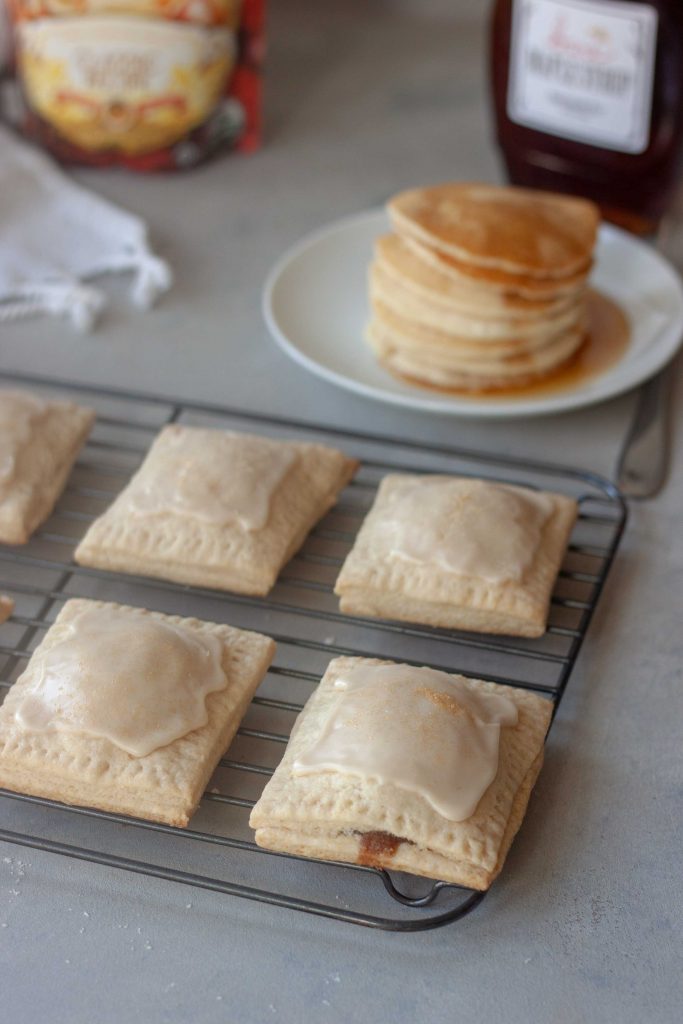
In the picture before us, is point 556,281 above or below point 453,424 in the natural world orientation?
above

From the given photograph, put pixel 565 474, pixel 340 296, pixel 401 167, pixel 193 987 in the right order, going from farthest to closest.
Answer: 1. pixel 401 167
2. pixel 340 296
3. pixel 565 474
4. pixel 193 987

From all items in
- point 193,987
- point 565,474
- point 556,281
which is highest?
point 556,281

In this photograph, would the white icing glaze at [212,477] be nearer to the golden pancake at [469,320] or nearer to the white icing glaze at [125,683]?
the white icing glaze at [125,683]

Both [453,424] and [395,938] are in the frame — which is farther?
[453,424]

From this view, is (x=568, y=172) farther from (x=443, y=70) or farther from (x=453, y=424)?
(x=443, y=70)

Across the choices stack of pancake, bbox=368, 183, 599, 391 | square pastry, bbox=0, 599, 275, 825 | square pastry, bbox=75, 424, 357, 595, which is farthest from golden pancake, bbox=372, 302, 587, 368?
square pastry, bbox=0, 599, 275, 825

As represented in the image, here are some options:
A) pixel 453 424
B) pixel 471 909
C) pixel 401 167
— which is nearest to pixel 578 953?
pixel 471 909

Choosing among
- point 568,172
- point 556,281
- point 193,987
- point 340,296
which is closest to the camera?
point 193,987
